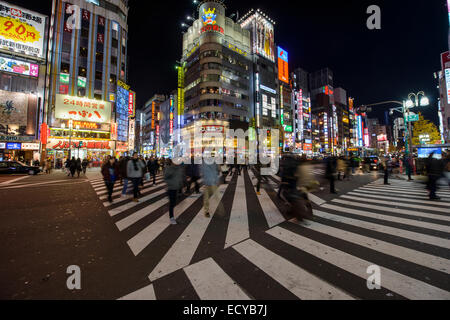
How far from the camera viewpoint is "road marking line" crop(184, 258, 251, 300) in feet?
7.59

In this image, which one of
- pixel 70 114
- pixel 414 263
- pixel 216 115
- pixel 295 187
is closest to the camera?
pixel 414 263

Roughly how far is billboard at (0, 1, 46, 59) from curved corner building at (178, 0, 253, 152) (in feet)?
103

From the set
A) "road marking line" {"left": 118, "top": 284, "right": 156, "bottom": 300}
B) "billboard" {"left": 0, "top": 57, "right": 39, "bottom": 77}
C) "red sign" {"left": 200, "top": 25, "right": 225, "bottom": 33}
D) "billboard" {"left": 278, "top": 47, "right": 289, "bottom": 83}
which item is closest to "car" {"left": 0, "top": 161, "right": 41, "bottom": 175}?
"billboard" {"left": 0, "top": 57, "right": 39, "bottom": 77}

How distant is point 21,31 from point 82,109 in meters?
11.8

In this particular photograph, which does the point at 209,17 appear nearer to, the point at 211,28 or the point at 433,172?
the point at 211,28

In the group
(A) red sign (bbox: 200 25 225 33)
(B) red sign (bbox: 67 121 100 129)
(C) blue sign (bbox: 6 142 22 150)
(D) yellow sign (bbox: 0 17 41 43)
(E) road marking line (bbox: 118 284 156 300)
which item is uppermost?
(A) red sign (bbox: 200 25 225 33)

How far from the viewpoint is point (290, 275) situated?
271cm

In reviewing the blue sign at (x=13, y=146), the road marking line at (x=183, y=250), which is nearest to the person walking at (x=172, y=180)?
the road marking line at (x=183, y=250)

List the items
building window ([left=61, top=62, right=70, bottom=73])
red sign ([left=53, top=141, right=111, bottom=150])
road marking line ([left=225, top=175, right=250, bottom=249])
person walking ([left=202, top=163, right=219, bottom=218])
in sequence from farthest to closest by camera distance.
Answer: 1. building window ([left=61, top=62, right=70, bottom=73])
2. red sign ([left=53, top=141, right=111, bottom=150])
3. person walking ([left=202, top=163, right=219, bottom=218])
4. road marking line ([left=225, top=175, right=250, bottom=249])

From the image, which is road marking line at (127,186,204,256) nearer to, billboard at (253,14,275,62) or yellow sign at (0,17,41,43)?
yellow sign at (0,17,41,43)
